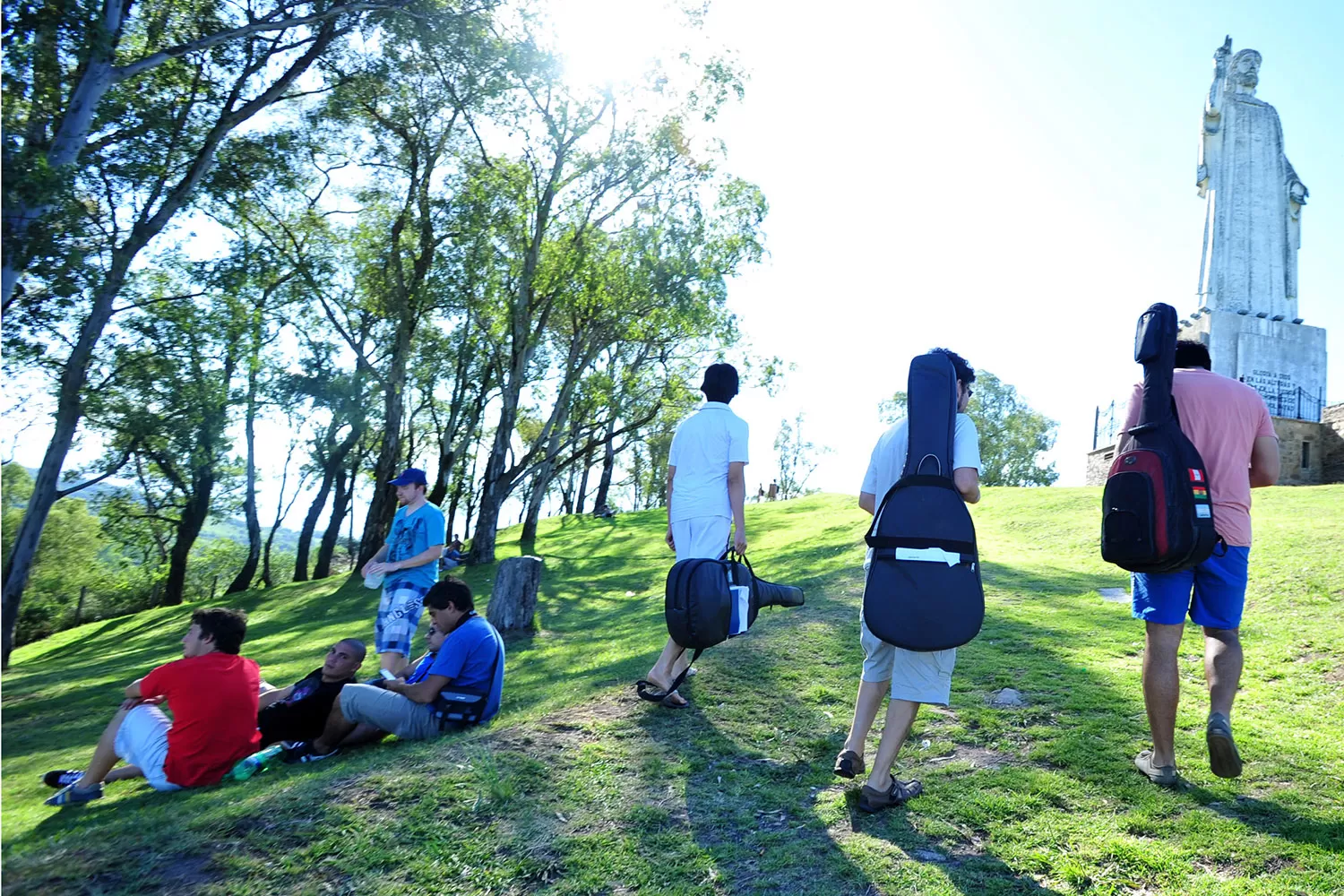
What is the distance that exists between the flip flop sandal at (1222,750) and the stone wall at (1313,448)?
20.0 metres

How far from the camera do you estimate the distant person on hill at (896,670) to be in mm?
4348

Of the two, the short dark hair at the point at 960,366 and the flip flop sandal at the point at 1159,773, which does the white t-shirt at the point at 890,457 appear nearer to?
the short dark hair at the point at 960,366

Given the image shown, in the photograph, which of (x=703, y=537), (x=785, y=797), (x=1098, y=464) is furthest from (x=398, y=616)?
(x=1098, y=464)

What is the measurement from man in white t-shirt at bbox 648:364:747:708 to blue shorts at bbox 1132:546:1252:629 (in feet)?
8.19

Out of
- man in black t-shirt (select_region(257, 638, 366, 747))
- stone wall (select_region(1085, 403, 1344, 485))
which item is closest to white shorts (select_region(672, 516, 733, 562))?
man in black t-shirt (select_region(257, 638, 366, 747))

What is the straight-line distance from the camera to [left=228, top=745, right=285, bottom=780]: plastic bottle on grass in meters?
5.80

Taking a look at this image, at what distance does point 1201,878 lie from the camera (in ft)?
12.4

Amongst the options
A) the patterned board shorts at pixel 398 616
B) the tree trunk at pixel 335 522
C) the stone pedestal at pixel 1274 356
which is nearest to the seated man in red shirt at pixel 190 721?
the patterned board shorts at pixel 398 616

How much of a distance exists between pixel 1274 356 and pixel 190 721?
2725 cm

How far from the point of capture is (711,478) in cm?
617

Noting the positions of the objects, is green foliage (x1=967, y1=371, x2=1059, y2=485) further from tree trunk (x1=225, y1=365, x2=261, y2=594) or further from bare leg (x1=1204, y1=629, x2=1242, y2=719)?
bare leg (x1=1204, y1=629, x2=1242, y2=719)

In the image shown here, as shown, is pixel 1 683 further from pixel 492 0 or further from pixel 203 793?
pixel 492 0

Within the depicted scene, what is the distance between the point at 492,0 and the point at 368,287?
12054mm

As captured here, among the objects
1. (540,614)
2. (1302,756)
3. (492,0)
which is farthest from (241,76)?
(1302,756)
